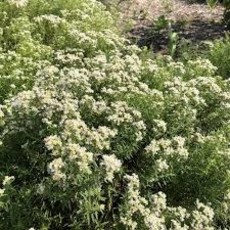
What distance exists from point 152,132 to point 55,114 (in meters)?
1.10

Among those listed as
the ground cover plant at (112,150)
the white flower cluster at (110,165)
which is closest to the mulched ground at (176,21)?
the ground cover plant at (112,150)

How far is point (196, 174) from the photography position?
563 centimetres

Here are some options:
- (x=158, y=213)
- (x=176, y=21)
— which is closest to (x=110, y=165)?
(x=158, y=213)

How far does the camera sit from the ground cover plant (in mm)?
4863

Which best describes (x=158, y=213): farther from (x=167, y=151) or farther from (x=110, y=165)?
(x=110, y=165)

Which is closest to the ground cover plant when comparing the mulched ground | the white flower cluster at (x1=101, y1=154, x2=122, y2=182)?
the white flower cluster at (x1=101, y1=154, x2=122, y2=182)

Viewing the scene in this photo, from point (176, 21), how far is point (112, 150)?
288 inches

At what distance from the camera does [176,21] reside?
12.1m

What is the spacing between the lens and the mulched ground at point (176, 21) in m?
11.2

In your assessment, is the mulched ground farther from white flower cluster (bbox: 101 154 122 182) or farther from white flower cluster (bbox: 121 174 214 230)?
white flower cluster (bbox: 101 154 122 182)

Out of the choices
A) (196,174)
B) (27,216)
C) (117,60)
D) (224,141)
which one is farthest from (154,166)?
(117,60)

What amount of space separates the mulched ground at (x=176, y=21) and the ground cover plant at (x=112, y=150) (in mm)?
4175

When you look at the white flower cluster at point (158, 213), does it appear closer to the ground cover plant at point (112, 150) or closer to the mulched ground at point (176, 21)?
the ground cover plant at point (112, 150)

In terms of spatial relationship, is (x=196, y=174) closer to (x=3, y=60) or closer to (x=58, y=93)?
(x=58, y=93)
